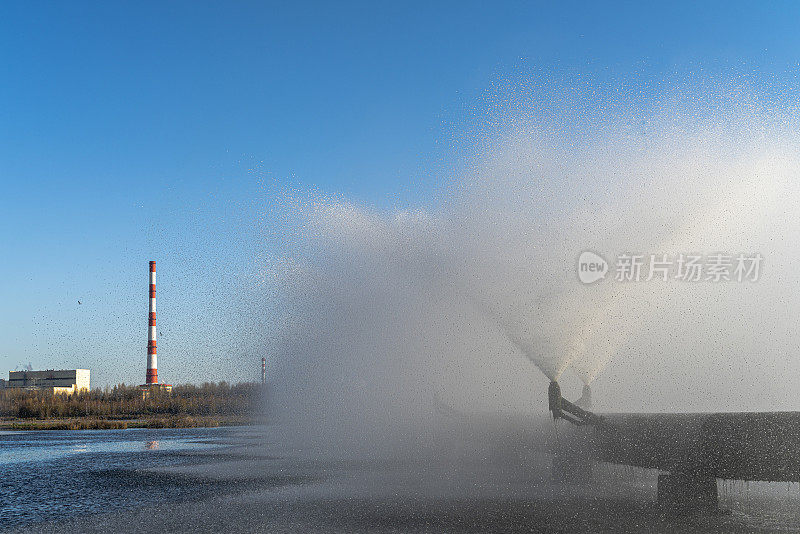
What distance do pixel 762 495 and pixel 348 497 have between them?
15406mm

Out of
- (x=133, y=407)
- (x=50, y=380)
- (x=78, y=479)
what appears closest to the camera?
(x=78, y=479)

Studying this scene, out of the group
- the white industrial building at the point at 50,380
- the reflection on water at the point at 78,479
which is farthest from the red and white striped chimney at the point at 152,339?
the reflection on water at the point at 78,479

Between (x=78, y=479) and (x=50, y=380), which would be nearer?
(x=78, y=479)

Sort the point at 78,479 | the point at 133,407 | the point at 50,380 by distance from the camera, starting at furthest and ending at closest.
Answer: the point at 50,380 < the point at 133,407 < the point at 78,479

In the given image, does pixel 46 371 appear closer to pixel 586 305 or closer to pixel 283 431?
pixel 283 431

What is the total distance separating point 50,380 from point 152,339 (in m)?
66.4

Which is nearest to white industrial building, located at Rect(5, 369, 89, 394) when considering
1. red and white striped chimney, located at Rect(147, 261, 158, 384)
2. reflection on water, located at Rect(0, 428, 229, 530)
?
red and white striped chimney, located at Rect(147, 261, 158, 384)

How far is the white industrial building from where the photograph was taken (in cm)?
18012

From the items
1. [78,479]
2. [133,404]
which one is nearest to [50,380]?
[133,404]

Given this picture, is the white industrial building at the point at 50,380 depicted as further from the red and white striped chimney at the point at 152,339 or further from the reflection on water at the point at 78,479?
the reflection on water at the point at 78,479

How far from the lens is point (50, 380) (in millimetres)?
180625

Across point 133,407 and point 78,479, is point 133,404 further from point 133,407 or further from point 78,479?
point 78,479

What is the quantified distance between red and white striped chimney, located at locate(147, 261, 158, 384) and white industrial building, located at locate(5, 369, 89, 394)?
5332 centimetres

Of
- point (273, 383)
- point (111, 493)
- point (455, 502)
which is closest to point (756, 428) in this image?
point (455, 502)
